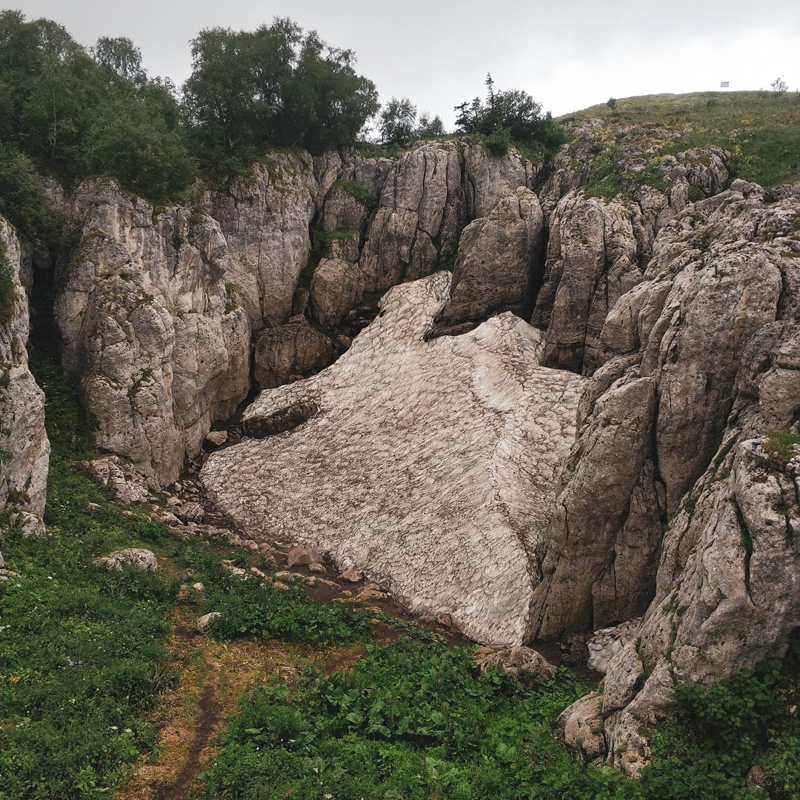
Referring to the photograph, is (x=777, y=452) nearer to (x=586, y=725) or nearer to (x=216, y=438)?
(x=586, y=725)

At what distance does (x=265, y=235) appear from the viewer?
133ft

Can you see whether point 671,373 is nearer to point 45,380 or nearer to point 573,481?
point 573,481

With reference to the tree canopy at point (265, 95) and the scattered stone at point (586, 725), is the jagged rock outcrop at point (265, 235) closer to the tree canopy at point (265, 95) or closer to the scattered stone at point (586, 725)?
the tree canopy at point (265, 95)

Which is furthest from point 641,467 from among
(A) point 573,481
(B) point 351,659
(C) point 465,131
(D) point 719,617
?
→ (C) point 465,131

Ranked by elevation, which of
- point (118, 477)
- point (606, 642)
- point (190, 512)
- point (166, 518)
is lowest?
point (606, 642)

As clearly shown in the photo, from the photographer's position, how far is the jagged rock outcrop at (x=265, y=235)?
129ft

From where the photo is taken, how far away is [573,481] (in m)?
19.7

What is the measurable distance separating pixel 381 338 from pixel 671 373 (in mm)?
23849

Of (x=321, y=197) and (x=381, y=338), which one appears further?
(x=321, y=197)

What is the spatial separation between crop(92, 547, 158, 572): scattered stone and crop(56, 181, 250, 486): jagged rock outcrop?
33.5 ft

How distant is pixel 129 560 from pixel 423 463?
1441 centimetres

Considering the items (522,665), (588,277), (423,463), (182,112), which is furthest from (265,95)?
(522,665)

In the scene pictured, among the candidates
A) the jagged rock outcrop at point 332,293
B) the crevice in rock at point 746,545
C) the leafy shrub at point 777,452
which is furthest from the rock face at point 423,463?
the leafy shrub at point 777,452

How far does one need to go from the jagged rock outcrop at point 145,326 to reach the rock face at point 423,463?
3774 mm
